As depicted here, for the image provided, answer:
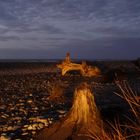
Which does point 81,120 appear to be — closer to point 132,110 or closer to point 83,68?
point 132,110

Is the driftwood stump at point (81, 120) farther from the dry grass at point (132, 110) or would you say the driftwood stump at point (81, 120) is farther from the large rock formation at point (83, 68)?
the large rock formation at point (83, 68)

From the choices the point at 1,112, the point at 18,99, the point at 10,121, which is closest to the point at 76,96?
the point at 10,121

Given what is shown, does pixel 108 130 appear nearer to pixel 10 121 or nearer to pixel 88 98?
pixel 88 98

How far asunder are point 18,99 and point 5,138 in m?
6.31

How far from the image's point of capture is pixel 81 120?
6535 mm

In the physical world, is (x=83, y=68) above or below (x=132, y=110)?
below

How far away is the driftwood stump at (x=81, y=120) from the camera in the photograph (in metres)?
6.30

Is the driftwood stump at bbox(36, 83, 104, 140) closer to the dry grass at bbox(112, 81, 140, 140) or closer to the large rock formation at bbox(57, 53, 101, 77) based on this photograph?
the dry grass at bbox(112, 81, 140, 140)

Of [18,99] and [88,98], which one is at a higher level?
[88,98]

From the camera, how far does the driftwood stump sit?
6301 millimetres

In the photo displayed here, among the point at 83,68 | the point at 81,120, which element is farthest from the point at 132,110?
the point at 83,68

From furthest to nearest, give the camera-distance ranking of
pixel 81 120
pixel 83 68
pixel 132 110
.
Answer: pixel 83 68 < pixel 81 120 < pixel 132 110

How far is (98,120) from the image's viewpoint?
259 inches

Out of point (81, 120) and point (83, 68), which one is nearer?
point (81, 120)
